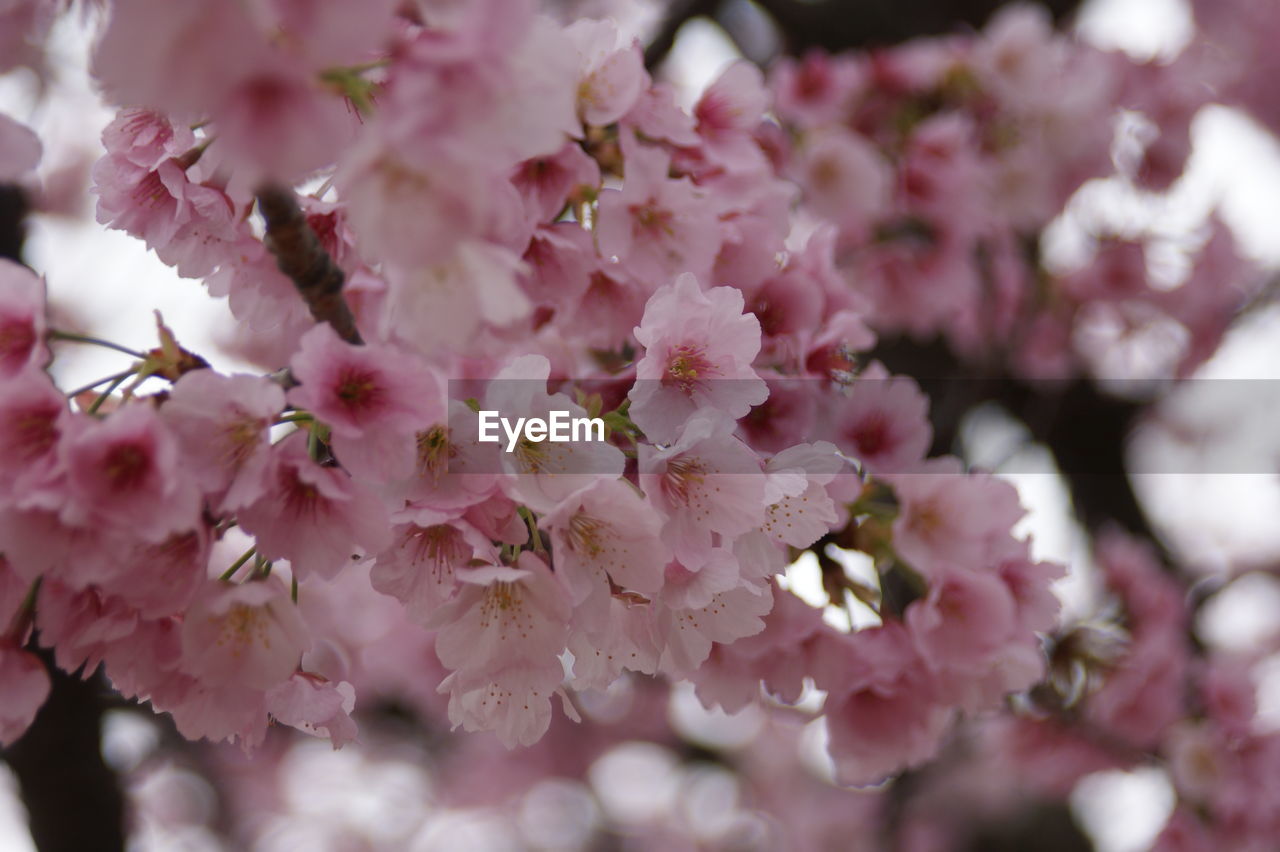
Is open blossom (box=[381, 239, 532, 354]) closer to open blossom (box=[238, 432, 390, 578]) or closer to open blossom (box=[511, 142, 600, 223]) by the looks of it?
open blossom (box=[238, 432, 390, 578])

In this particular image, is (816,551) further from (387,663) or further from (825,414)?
(387,663)

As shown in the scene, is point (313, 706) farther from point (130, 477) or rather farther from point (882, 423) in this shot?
point (882, 423)

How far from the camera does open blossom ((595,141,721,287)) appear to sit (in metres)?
1.09

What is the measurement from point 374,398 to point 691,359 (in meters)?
0.32

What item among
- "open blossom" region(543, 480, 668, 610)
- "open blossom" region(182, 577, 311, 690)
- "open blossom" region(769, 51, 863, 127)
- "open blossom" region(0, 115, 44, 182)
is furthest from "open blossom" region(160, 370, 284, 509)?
"open blossom" region(769, 51, 863, 127)

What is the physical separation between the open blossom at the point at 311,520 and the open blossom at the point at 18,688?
31 centimetres

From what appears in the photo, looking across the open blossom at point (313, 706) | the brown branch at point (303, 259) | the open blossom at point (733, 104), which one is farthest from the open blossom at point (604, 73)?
the open blossom at point (313, 706)

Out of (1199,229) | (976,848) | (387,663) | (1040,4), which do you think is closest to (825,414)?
(1199,229)

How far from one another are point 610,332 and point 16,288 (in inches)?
24.7

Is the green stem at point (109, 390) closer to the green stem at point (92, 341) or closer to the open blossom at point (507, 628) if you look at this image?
the green stem at point (92, 341)

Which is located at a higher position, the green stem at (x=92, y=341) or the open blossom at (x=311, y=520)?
the green stem at (x=92, y=341)

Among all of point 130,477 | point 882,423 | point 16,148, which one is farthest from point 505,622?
point 16,148

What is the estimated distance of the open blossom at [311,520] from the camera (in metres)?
0.80

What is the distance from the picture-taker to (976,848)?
4.04 metres
